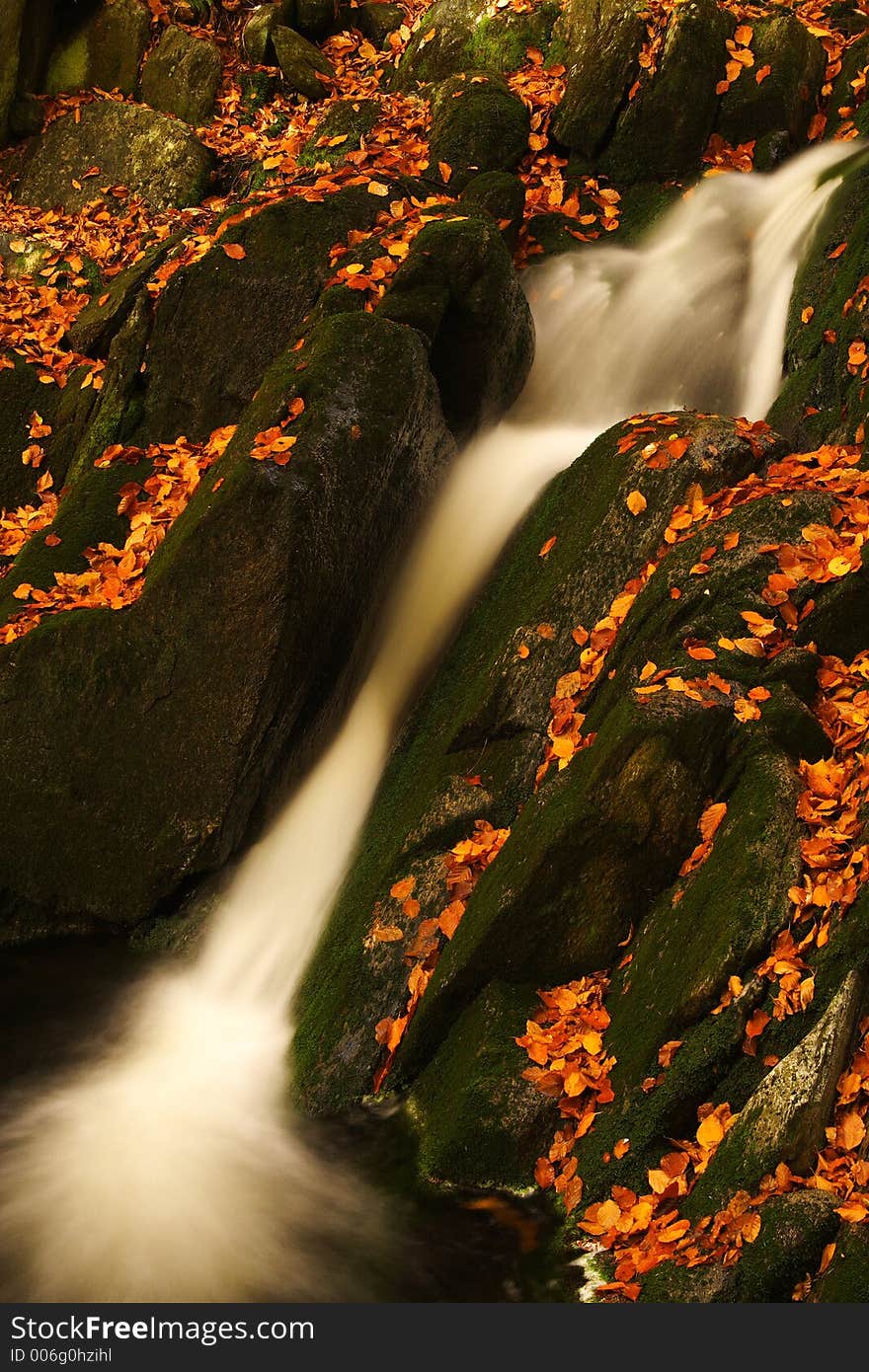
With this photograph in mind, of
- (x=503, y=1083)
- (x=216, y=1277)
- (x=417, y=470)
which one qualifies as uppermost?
(x=417, y=470)

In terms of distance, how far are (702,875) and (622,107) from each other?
7.80 m

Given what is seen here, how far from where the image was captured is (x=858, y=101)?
33.6ft

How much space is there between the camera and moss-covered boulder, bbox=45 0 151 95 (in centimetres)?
1373

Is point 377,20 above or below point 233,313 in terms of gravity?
above

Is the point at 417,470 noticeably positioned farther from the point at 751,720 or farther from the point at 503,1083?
the point at 503,1083

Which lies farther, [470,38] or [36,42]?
[36,42]

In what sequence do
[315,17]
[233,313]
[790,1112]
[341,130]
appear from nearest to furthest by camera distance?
1. [790,1112]
2. [233,313]
3. [341,130]
4. [315,17]

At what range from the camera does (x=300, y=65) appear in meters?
13.5

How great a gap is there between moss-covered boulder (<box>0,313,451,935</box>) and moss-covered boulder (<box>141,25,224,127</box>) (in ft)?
24.5

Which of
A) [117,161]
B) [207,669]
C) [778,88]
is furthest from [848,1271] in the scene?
[117,161]

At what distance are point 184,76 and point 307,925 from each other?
1030 centimetres

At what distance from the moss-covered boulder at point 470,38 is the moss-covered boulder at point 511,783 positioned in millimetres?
6638

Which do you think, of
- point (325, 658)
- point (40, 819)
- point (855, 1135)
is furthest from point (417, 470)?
point (855, 1135)

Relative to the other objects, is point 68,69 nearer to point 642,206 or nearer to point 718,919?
point 642,206
